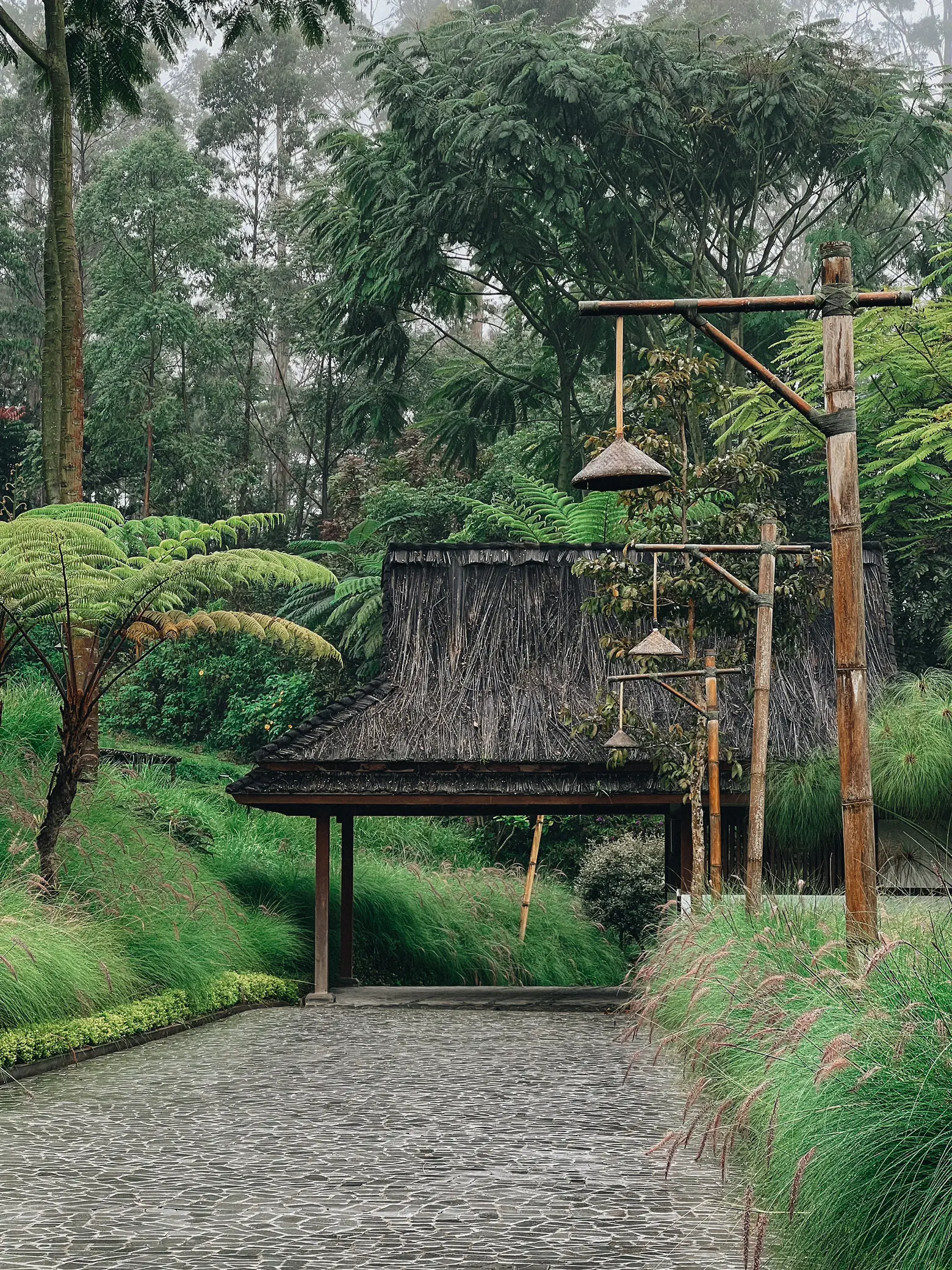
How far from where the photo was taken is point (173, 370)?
39.9 m

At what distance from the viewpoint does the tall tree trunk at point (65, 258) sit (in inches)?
712

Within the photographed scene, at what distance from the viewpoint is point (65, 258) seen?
18484 millimetres

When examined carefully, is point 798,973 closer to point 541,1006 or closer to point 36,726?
point 541,1006

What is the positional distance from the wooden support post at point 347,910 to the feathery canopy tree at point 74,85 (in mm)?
5102

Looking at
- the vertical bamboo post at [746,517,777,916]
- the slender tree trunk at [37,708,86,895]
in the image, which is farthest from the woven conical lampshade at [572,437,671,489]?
the slender tree trunk at [37,708,86,895]

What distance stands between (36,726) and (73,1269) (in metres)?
13.5

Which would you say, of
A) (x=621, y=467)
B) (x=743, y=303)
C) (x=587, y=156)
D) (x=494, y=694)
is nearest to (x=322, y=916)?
(x=494, y=694)

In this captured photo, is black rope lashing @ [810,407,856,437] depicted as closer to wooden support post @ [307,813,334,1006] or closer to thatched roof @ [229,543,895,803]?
thatched roof @ [229,543,895,803]

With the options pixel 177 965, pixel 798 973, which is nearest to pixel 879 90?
pixel 177 965

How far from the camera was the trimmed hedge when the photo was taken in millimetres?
10188

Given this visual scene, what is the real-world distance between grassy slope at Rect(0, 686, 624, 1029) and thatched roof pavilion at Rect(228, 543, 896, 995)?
4.58 feet

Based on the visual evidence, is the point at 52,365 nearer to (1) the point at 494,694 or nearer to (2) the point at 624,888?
(1) the point at 494,694

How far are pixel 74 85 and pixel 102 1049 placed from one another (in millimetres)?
15415

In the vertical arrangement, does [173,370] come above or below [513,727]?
above
